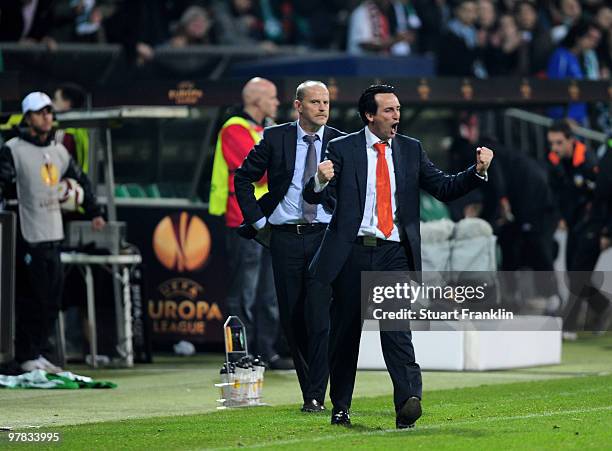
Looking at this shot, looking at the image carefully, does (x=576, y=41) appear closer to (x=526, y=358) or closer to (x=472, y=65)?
(x=472, y=65)

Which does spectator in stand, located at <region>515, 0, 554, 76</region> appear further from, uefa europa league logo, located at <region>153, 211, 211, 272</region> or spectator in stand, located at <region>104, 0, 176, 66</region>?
uefa europa league logo, located at <region>153, 211, 211, 272</region>

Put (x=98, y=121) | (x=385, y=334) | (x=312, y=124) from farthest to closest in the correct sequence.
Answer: (x=98, y=121), (x=312, y=124), (x=385, y=334)

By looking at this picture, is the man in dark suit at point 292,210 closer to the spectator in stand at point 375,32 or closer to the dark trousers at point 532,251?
the dark trousers at point 532,251

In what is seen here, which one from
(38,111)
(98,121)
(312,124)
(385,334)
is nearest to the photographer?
(385,334)

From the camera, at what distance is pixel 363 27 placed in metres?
23.2

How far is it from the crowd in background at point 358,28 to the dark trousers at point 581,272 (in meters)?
4.61

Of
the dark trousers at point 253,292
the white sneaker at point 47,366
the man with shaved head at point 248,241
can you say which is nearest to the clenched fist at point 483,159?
the man with shaved head at point 248,241

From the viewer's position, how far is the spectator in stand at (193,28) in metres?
22.2

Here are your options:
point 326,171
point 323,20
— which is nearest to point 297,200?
point 326,171

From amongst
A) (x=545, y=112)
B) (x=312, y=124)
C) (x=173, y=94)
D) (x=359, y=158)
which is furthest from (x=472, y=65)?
(x=359, y=158)

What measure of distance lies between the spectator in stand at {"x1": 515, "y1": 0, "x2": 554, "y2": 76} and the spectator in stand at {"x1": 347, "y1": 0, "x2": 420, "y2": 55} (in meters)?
1.75

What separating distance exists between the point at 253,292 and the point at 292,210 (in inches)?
109

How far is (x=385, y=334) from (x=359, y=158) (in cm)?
109

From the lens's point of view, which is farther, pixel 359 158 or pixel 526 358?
pixel 526 358
